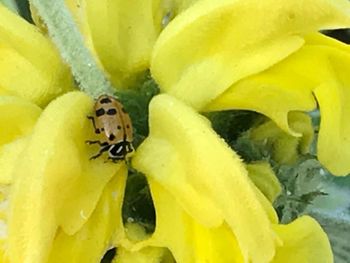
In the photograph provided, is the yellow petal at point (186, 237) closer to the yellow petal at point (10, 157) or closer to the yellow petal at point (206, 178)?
the yellow petal at point (206, 178)

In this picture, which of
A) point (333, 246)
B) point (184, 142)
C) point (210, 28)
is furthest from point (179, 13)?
point (333, 246)

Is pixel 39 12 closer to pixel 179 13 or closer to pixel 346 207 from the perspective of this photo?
pixel 179 13

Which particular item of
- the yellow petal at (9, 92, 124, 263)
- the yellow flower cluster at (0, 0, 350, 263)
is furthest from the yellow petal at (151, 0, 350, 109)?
the yellow petal at (9, 92, 124, 263)

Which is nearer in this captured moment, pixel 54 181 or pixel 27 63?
pixel 54 181

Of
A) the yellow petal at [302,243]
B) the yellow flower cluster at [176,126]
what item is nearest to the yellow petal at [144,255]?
the yellow flower cluster at [176,126]

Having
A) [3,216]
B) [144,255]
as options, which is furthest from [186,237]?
[3,216]

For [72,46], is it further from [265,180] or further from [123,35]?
[265,180]

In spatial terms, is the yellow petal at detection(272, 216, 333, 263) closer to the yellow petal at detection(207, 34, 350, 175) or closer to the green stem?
the yellow petal at detection(207, 34, 350, 175)
